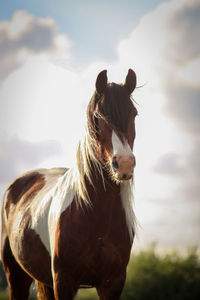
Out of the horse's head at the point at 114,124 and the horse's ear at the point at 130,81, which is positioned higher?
the horse's ear at the point at 130,81

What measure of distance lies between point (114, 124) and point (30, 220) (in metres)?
2.07

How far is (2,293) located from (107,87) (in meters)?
10.5

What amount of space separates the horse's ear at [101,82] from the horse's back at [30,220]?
5.25 ft

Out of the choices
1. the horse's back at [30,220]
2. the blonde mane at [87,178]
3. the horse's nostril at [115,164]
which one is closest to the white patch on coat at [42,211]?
the horse's back at [30,220]

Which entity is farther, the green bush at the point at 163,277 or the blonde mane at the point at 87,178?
the green bush at the point at 163,277

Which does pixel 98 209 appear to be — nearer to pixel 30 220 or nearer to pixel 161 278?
pixel 30 220

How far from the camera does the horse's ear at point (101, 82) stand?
11.1 feet

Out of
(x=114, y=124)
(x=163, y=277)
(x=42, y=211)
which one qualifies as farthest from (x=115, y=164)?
(x=163, y=277)

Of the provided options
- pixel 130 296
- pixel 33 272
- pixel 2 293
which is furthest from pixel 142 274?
pixel 33 272

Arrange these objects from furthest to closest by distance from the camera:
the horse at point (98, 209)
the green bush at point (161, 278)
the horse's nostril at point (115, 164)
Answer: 1. the green bush at point (161, 278)
2. the horse at point (98, 209)
3. the horse's nostril at point (115, 164)

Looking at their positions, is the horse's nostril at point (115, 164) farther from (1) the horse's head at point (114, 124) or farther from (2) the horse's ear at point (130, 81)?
(2) the horse's ear at point (130, 81)

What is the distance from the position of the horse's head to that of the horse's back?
1340mm

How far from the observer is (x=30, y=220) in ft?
14.5

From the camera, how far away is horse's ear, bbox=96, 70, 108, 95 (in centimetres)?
338
